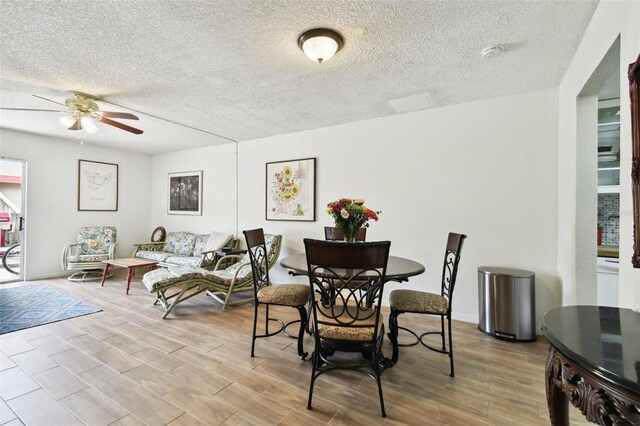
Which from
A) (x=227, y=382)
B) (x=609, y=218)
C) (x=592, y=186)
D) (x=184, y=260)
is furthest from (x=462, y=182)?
(x=184, y=260)

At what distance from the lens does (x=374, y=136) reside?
3.81 metres

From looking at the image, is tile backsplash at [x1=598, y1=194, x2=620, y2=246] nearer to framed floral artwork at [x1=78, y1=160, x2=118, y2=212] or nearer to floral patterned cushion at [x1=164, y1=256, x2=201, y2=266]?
floral patterned cushion at [x1=164, y1=256, x2=201, y2=266]

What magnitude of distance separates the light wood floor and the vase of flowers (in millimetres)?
1130

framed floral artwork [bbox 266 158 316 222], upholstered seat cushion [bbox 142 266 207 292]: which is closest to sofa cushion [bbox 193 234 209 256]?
framed floral artwork [bbox 266 158 316 222]

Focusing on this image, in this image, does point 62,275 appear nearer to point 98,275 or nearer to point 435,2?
→ point 98,275

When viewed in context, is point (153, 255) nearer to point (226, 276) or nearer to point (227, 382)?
point (226, 276)

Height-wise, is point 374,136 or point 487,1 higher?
point 487,1

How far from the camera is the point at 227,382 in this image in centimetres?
200

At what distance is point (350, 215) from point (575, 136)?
75.4 inches

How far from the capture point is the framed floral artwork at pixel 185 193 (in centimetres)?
569

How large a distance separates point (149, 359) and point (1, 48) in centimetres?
275

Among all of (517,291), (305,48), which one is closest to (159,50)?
(305,48)

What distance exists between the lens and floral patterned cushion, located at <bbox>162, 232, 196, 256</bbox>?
5368 millimetres

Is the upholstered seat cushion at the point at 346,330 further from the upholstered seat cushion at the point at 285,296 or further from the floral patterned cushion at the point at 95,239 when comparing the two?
the floral patterned cushion at the point at 95,239
